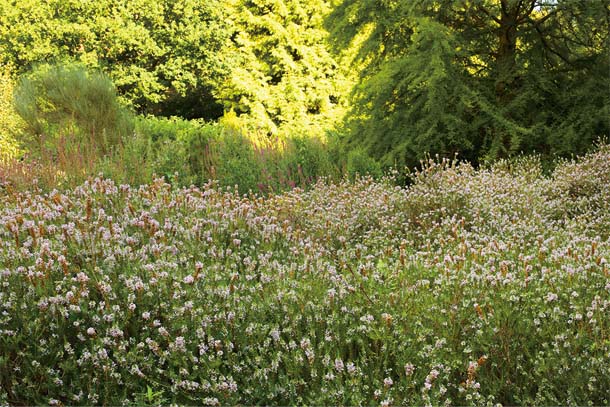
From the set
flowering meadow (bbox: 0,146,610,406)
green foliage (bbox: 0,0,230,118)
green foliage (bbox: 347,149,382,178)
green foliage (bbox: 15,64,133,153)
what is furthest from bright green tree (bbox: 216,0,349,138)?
flowering meadow (bbox: 0,146,610,406)

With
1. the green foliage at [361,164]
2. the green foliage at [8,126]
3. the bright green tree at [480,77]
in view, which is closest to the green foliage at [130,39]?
the green foliage at [8,126]

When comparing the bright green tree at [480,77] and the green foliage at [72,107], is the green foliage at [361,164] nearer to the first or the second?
the bright green tree at [480,77]

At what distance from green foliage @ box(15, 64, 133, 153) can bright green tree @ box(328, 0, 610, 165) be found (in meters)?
4.70

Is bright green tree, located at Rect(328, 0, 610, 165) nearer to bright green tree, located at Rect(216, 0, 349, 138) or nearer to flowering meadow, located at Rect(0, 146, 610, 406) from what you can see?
flowering meadow, located at Rect(0, 146, 610, 406)

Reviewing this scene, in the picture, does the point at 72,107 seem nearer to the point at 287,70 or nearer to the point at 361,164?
the point at 361,164

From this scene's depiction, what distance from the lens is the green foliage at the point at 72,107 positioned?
11508mm

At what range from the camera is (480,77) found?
9680 millimetres

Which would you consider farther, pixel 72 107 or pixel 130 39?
pixel 130 39

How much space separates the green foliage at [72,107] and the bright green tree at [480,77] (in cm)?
470

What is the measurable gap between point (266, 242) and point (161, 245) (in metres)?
0.92

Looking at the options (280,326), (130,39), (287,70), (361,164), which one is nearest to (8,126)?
(130,39)

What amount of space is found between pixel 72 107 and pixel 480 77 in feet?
25.0

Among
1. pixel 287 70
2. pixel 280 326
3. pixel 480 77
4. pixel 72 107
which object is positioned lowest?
pixel 280 326

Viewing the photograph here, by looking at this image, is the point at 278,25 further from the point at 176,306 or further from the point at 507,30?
the point at 176,306
